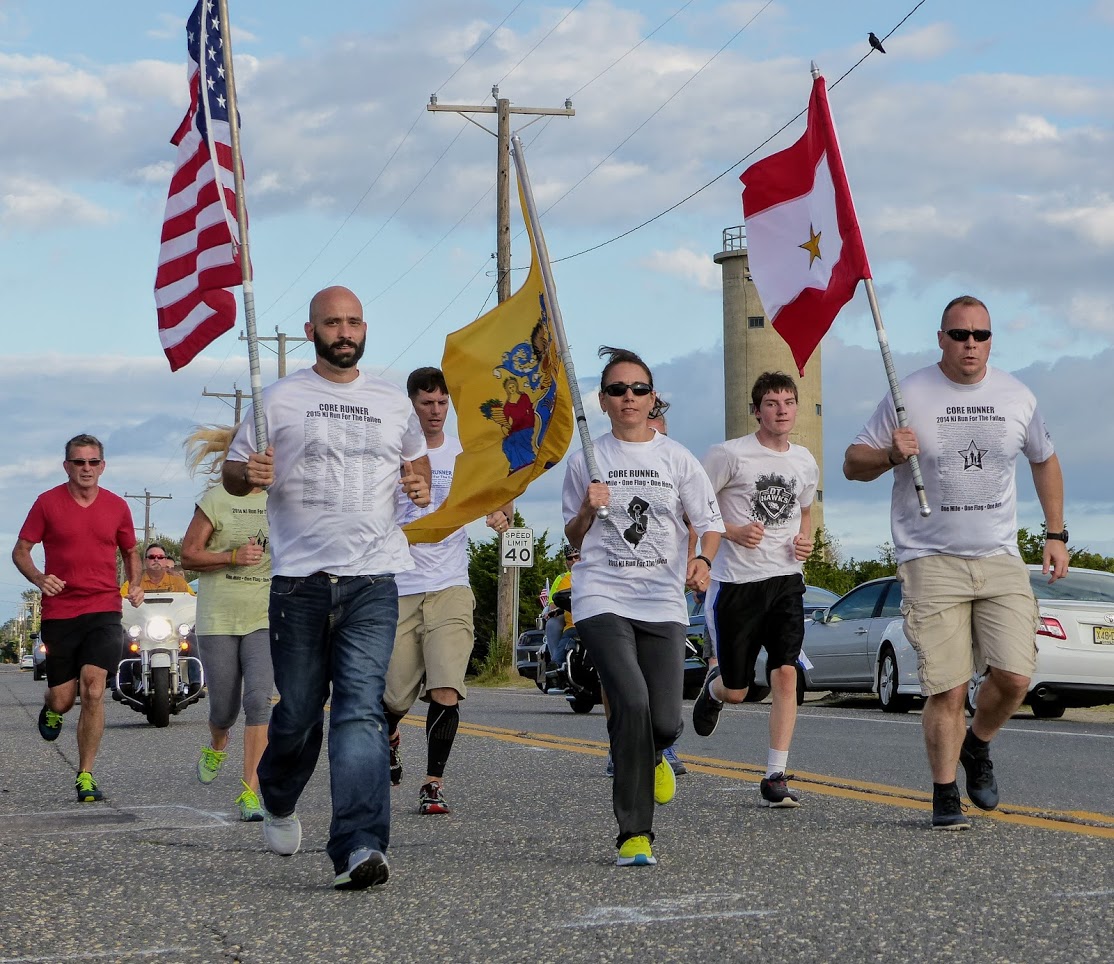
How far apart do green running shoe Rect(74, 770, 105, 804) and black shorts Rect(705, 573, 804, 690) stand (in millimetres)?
3430

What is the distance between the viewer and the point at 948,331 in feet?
24.9

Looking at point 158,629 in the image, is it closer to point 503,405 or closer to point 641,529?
point 503,405

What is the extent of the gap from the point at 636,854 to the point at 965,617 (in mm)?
1979

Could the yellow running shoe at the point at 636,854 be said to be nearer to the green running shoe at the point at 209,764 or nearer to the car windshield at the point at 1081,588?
the green running shoe at the point at 209,764

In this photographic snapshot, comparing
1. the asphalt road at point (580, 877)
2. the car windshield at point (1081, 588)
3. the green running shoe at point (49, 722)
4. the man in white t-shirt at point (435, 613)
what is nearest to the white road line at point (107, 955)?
the asphalt road at point (580, 877)

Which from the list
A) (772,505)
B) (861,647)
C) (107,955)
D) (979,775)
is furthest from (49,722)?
(861,647)

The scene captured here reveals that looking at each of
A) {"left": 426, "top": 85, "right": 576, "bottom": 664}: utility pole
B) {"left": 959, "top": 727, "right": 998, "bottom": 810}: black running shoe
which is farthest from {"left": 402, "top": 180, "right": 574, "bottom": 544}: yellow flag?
→ {"left": 426, "top": 85, "right": 576, "bottom": 664}: utility pole

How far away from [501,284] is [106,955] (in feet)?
88.3

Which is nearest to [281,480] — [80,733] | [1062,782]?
[80,733]

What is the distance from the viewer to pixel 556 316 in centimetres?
795

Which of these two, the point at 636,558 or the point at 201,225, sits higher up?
the point at 201,225

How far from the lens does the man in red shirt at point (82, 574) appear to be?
32.9 feet

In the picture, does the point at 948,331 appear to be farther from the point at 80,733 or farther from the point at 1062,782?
the point at 80,733

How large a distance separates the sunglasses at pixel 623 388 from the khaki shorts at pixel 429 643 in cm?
214
